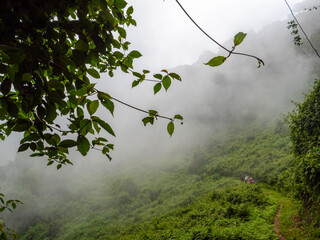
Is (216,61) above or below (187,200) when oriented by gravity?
above

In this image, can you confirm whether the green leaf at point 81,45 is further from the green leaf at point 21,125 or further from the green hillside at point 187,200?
the green hillside at point 187,200

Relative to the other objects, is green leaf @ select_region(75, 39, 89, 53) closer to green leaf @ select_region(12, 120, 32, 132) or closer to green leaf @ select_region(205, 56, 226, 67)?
green leaf @ select_region(12, 120, 32, 132)

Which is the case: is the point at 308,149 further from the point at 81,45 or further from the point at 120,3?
the point at 81,45

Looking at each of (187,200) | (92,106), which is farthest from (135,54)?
(187,200)

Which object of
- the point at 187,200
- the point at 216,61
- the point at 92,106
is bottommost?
the point at 187,200

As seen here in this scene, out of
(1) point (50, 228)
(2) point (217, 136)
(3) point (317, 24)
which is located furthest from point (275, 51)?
(1) point (50, 228)

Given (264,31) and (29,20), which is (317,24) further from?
(29,20)

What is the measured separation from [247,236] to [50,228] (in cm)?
2930

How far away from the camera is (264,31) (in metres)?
68.9

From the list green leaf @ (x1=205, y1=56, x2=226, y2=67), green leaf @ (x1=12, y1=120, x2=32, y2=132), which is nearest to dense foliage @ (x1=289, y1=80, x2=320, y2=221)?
green leaf @ (x1=205, y1=56, x2=226, y2=67)

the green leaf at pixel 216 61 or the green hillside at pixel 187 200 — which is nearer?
the green leaf at pixel 216 61

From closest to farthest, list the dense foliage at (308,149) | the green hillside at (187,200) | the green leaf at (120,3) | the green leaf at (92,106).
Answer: the green leaf at (92,106), the green leaf at (120,3), the dense foliage at (308,149), the green hillside at (187,200)

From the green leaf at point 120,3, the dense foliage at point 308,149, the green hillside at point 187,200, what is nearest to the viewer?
the green leaf at point 120,3

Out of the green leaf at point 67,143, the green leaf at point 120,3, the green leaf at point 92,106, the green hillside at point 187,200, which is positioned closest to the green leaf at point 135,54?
the green leaf at point 120,3
